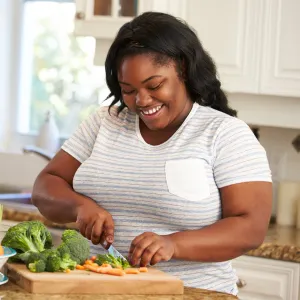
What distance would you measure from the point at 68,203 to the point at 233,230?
16.1 inches

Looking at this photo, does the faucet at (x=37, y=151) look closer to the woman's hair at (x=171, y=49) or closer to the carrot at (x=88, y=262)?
the woman's hair at (x=171, y=49)

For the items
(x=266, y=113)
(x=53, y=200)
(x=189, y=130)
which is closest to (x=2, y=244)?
(x=53, y=200)

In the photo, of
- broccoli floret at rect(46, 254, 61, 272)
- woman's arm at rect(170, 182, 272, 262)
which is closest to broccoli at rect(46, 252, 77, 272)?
broccoli floret at rect(46, 254, 61, 272)

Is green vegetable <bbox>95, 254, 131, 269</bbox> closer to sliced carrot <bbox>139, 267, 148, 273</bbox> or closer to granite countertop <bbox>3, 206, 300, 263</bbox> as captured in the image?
sliced carrot <bbox>139, 267, 148, 273</bbox>

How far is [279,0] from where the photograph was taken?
321cm

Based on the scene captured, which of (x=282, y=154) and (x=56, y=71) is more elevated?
(x=56, y=71)

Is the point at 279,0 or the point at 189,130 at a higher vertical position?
the point at 279,0

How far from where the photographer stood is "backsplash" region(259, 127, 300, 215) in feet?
11.8

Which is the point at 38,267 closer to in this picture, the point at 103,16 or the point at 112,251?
the point at 112,251

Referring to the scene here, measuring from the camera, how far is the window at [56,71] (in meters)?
4.49

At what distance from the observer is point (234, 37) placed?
3.28 meters

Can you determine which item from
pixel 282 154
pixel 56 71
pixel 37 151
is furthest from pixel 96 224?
pixel 56 71

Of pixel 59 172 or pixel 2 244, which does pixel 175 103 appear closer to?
Result: pixel 59 172

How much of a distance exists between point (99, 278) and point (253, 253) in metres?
1.34
